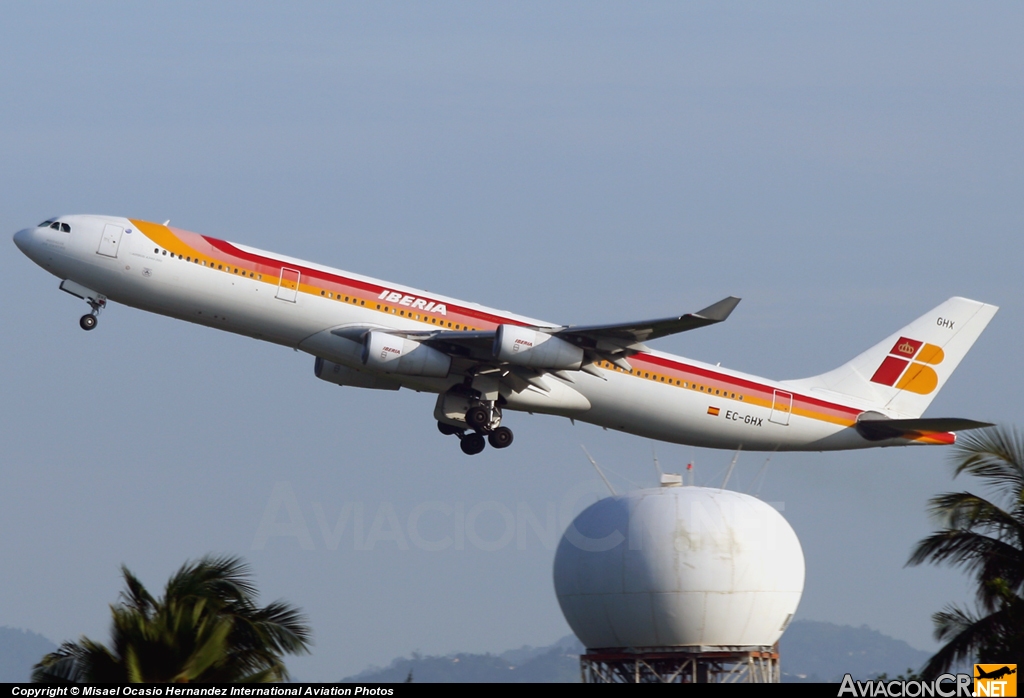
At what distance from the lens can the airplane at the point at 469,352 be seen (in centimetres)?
3959

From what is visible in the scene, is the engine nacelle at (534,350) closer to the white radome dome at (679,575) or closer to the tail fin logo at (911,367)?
the white radome dome at (679,575)

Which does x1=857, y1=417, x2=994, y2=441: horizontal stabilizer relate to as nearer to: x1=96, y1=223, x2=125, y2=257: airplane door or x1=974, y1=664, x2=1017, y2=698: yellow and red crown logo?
x1=974, y1=664, x2=1017, y2=698: yellow and red crown logo

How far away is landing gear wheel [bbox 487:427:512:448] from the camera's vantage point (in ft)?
145

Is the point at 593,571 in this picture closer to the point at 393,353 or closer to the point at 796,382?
the point at 393,353

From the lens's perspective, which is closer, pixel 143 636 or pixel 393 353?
pixel 143 636

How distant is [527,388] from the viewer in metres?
43.7

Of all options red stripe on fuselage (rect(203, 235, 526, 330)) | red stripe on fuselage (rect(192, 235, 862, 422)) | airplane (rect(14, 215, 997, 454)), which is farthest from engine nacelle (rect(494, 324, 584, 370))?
red stripe on fuselage (rect(203, 235, 526, 330))

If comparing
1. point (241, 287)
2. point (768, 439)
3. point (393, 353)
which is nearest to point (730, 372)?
point (768, 439)

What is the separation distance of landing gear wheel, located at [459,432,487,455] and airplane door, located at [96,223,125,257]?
43.9 ft

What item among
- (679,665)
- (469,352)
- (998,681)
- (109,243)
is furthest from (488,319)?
(998,681)

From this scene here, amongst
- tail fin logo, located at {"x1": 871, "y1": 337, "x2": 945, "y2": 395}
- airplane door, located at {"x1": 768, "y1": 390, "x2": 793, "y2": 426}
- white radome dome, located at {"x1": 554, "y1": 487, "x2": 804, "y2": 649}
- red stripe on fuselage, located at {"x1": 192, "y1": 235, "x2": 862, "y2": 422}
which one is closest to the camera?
white radome dome, located at {"x1": 554, "y1": 487, "x2": 804, "y2": 649}

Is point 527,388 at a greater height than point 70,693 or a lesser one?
greater

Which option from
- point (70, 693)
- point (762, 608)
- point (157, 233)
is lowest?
point (70, 693)

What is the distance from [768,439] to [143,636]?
29721 millimetres
